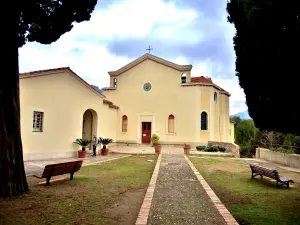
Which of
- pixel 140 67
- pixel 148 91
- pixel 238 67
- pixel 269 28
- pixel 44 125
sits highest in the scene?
pixel 140 67

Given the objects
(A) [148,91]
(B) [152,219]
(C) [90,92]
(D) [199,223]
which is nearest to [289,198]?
(D) [199,223]

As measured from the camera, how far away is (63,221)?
500 cm

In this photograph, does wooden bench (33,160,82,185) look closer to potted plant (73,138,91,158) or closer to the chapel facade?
potted plant (73,138,91,158)

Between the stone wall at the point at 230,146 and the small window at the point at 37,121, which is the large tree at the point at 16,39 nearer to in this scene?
the small window at the point at 37,121

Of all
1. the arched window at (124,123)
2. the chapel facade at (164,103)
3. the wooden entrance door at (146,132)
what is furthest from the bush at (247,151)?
the arched window at (124,123)

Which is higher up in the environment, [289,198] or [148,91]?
[148,91]

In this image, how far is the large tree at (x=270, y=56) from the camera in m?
5.34

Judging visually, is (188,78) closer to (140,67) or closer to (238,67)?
(140,67)

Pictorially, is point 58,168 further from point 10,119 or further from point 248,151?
point 248,151

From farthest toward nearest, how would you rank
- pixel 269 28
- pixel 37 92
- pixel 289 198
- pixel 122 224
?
1. pixel 37 92
2. pixel 289 198
3. pixel 269 28
4. pixel 122 224

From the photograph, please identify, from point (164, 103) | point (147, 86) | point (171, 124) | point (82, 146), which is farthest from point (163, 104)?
point (82, 146)

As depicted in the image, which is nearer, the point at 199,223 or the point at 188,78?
the point at 199,223

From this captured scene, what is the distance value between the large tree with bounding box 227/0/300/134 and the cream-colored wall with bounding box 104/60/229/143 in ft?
59.7

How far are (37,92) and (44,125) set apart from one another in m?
2.01
